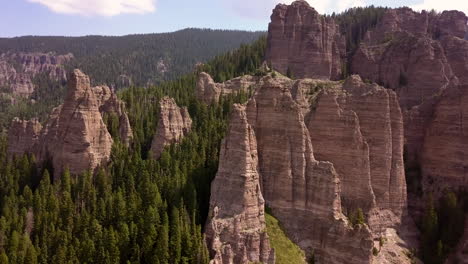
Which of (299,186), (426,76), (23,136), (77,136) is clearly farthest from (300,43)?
(299,186)

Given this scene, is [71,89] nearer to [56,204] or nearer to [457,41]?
[56,204]

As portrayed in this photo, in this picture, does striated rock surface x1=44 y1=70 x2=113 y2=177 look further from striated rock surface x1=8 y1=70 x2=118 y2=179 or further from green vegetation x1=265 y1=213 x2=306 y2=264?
green vegetation x1=265 y1=213 x2=306 y2=264

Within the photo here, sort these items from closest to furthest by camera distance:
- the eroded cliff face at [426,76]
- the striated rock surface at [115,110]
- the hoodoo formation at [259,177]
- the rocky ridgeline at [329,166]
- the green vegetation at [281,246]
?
the hoodoo formation at [259,177]
the green vegetation at [281,246]
the rocky ridgeline at [329,166]
the eroded cliff face at [426,76]
the striated rock surface at [115,110]

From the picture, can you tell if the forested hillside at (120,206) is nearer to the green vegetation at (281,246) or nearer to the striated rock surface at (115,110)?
the striated rock surface at (115,110)

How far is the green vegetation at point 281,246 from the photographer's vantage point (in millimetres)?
56969

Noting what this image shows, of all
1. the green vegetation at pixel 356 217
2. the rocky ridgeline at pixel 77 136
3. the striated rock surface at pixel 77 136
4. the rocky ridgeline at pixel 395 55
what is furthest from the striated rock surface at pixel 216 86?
the green vegetation at pixel 356 217

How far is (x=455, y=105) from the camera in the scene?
79250 millimetres

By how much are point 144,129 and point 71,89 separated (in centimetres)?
1798

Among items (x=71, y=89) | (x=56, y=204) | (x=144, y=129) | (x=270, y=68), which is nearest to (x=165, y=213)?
(x=56, y=204)

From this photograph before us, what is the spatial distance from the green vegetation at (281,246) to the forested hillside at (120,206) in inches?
337

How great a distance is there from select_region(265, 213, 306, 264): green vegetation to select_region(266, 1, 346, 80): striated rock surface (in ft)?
205

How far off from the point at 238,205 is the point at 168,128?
31179 millimetres

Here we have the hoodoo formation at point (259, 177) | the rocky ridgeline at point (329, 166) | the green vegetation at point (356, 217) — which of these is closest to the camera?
the hoodoo formation at point (259, 177)

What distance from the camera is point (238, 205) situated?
55.8m
